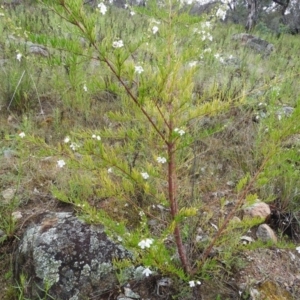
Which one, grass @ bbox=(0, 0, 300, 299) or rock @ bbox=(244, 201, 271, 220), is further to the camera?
rock @ bbox=(244, 201, 271, 220)

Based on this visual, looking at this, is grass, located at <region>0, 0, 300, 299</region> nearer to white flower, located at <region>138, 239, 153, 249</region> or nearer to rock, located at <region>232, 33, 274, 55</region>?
white flower, located at <region>138, 239, 153, 249</region>

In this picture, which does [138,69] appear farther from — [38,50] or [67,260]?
[38,50]

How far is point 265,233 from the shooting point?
7.89 ft

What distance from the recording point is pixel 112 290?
6.48ft

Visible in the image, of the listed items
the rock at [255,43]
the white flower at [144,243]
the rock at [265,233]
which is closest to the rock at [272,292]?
the rock at [265,233]

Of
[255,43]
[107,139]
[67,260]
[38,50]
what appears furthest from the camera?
[255,43]

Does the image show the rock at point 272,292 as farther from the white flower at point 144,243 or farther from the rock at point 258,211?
the white flower at point 144,243

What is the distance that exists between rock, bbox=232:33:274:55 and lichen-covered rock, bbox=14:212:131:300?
7188mm

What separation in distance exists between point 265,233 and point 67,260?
139 centimetres

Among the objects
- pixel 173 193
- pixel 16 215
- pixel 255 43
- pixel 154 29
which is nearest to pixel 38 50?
pixel 16 215

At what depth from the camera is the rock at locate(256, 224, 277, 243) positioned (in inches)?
94.1

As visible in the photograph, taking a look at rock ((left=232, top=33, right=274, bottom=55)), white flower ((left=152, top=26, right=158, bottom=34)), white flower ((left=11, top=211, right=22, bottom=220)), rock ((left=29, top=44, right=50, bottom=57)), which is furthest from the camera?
rock ((left=232, top=33, right=274, bottom=55))

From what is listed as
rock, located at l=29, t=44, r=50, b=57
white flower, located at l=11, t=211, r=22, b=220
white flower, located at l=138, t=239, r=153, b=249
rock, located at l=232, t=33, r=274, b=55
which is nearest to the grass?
white flower, located at l=11, t=211, r=22, b=220

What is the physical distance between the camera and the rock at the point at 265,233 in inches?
94.1
